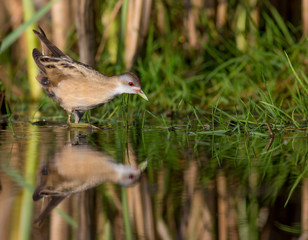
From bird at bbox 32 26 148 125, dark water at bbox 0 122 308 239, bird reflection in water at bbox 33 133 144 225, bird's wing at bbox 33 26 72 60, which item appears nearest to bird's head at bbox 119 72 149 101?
bird at bbox 32 26 148 125

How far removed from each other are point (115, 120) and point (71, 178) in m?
2.78

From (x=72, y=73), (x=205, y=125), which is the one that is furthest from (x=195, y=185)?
(x=72, y=73)

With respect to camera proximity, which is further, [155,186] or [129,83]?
[129,83]

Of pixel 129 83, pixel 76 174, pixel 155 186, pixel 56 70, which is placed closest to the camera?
pixel 155 186

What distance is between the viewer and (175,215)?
7.87 feet

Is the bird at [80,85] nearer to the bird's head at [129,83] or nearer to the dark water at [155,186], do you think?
the bird's head at [129,83]

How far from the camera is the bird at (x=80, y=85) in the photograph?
17.9ft

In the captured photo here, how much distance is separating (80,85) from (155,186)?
8.95 feet

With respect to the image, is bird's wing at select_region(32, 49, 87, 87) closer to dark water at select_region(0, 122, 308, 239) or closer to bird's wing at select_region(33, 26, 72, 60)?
bird's wing at select_region(33, 26, 72, 60)

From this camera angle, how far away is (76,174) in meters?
3.27

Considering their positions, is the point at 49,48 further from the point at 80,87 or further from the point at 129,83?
the point at 129,83

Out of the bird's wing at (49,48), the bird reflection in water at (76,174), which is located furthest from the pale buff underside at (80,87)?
the bird reflection in water at (76,174)

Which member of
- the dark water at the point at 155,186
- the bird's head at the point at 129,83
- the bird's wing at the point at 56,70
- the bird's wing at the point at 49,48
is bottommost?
the dark water at the point at 155,186

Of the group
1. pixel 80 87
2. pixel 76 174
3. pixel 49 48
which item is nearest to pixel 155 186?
pixel 76 174
